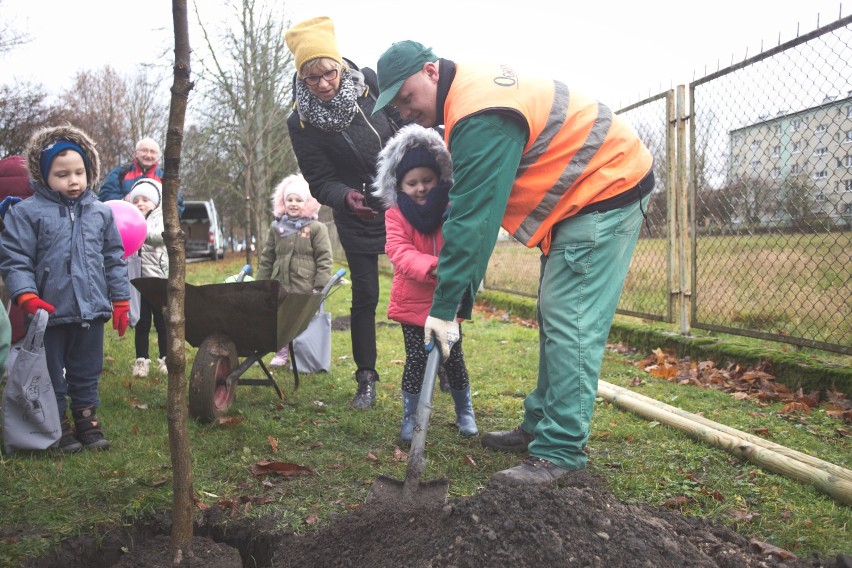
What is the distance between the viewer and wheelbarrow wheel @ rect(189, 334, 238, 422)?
3.33 metres

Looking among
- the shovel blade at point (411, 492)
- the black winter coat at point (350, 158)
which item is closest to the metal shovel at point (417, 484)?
the shovel blade at point (411, 492)

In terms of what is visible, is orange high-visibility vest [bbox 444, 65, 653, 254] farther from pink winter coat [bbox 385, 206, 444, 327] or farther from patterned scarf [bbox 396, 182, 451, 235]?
pink winter coat [bbox 385, 206, 444, 327]

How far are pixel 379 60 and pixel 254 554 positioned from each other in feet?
6.04

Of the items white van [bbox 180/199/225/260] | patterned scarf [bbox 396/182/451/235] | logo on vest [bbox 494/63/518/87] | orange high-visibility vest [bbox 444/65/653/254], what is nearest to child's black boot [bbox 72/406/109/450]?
patterned scarf [bbox 396/182/451/235]

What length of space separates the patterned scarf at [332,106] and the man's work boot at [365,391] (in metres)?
1.43

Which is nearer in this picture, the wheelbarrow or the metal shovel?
the metal shovel

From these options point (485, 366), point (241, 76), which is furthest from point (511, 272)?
point (241, 76)

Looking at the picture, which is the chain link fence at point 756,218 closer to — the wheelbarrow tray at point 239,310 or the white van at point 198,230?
the wheelbarrow tray at point 239,310

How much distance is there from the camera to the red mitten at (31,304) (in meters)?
2.96

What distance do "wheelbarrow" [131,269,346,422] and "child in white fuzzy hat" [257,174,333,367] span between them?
1.24 m

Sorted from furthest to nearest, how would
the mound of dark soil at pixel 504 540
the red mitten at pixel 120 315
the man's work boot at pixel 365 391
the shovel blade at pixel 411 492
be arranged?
1. the man's work boot at pixel 365 391
2. the red mitten at pixel 120 315
3. the shovel blade at pixel 411 492
4. the mound of dark soil at pixel 504 540

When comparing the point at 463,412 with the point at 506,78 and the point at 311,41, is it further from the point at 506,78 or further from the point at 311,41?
the point at 311,41

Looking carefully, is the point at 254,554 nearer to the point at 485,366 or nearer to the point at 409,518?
the point at 409,518

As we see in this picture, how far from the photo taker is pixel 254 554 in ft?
7.41
